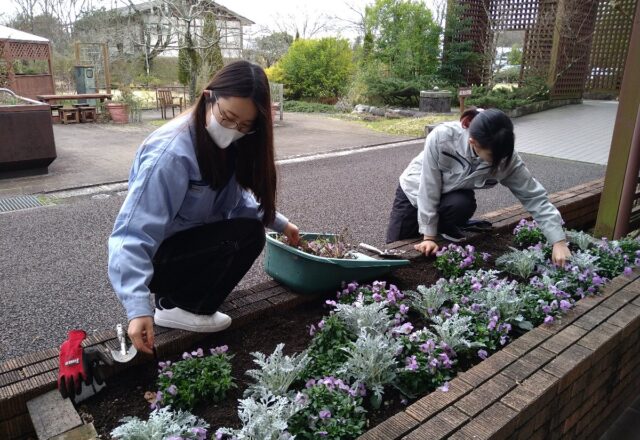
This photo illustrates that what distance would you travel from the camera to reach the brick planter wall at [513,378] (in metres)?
1.44

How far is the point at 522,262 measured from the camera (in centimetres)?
257

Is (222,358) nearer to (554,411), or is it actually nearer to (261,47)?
(554,411)

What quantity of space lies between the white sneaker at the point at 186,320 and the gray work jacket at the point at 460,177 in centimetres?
139

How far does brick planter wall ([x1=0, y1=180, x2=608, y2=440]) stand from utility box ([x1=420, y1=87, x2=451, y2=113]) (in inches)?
414

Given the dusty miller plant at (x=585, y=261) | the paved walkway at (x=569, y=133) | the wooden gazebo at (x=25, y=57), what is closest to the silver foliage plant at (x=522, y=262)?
the dusty miller plant at (x=585, y=261)

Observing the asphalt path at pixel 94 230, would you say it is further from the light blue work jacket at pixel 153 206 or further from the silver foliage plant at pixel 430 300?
the silver foliage plant at pixel 430 300

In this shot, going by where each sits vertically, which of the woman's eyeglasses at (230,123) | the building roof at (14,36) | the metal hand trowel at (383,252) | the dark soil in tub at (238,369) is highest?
the building roof at (14,36)

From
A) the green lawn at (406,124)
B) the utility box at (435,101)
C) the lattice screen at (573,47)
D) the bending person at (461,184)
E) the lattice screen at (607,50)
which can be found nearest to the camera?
the bending person at (461,184)

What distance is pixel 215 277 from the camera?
197cm

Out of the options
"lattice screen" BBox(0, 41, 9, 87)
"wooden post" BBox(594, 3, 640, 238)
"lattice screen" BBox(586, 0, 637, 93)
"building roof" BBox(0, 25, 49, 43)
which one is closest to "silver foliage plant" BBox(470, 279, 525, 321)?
"wooden post" BBox(594, 3, 640, 238)

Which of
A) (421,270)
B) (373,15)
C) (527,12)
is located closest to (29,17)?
(373,15)

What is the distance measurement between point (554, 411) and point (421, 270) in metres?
1.11

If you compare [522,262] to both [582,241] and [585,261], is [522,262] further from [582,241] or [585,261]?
[582,241]

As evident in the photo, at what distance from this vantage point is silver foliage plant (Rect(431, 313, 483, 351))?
1836 mm
